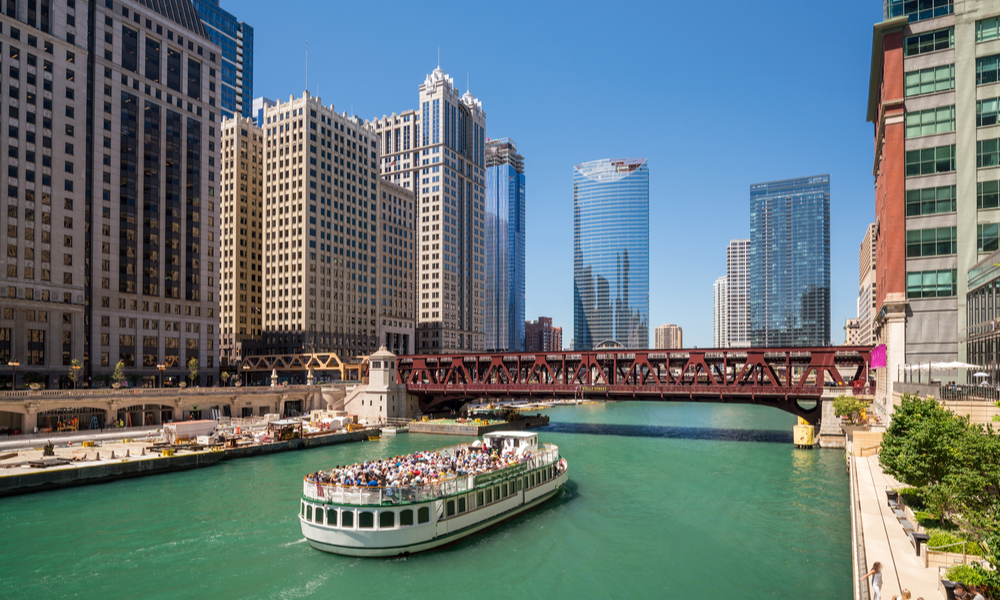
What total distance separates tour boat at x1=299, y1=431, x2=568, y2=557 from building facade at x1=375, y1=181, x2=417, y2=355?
14585cm

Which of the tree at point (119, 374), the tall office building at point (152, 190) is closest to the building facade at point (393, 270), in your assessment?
the tall office building at point (152, 190)

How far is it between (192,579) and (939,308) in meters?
58.5

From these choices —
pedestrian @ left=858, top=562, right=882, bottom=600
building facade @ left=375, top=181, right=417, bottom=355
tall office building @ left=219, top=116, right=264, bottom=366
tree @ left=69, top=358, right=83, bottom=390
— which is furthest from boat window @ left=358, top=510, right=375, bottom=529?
building facade @ left=375, top=181, right=417, bottom=355

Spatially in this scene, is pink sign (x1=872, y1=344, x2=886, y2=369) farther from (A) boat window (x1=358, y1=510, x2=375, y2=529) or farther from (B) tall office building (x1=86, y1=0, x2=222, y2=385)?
(B) tall office building (x1=86, y1=0, x2=222, y2=385)

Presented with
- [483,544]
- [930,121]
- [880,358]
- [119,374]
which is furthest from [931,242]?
[119,374]

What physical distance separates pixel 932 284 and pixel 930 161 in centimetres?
1059

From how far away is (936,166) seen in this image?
183 feet

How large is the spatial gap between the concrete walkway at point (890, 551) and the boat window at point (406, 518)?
22668 millimetres

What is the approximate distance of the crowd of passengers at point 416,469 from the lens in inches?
1516

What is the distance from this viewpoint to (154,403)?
91438 mm

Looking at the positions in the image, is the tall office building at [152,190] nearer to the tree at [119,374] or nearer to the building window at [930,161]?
the tree at [119,374]

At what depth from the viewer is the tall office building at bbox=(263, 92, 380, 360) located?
528 feet

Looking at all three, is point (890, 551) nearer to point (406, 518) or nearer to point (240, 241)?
point (406, 518)

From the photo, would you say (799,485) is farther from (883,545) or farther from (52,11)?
(52,11)
